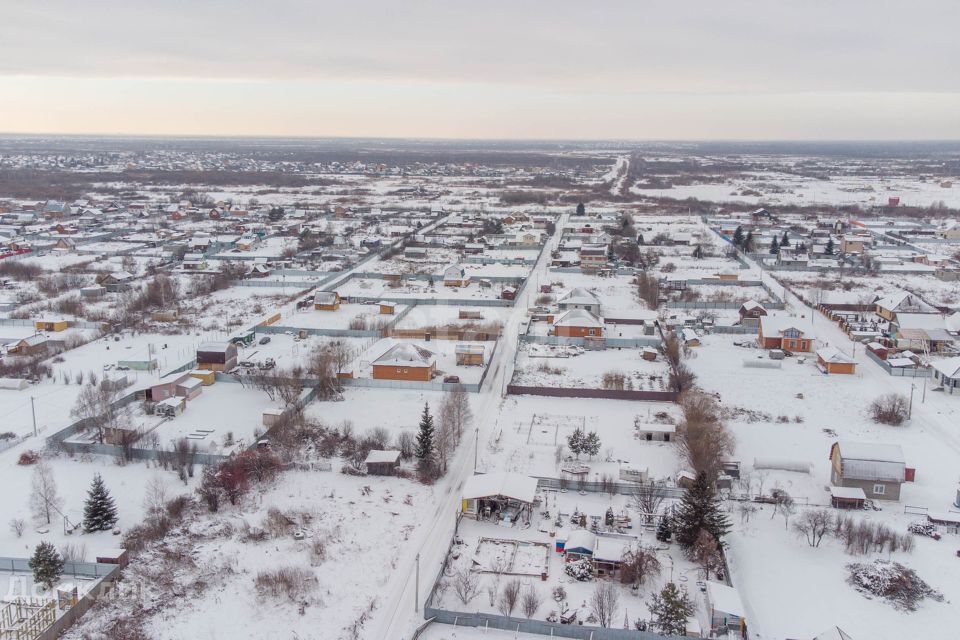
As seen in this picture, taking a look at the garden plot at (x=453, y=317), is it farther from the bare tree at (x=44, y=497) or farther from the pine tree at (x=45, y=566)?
the pine tree at (x=45, y=566)

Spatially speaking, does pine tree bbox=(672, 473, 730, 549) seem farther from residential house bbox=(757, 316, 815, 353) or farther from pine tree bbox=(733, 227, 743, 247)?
pine tree bbox=(733, 227, 743, 247)

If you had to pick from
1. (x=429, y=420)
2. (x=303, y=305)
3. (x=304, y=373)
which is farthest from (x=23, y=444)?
(x=303, y=305)

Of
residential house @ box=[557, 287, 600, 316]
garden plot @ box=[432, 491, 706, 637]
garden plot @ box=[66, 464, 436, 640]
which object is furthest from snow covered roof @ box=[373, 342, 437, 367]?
residential house @ box=[557, 287, 600, 316]

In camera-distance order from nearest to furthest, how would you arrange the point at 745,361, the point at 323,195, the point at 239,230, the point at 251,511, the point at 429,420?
1. the point at 251,511
2. the point at 429,420
3. the point at 745,361
4. the point at 239,230
5. the point at 323,195

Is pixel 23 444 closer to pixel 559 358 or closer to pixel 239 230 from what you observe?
pixel 559 358

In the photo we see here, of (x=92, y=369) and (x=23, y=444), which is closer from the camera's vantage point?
(x=23, y=444)

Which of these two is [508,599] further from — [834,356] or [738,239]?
[738,239]
